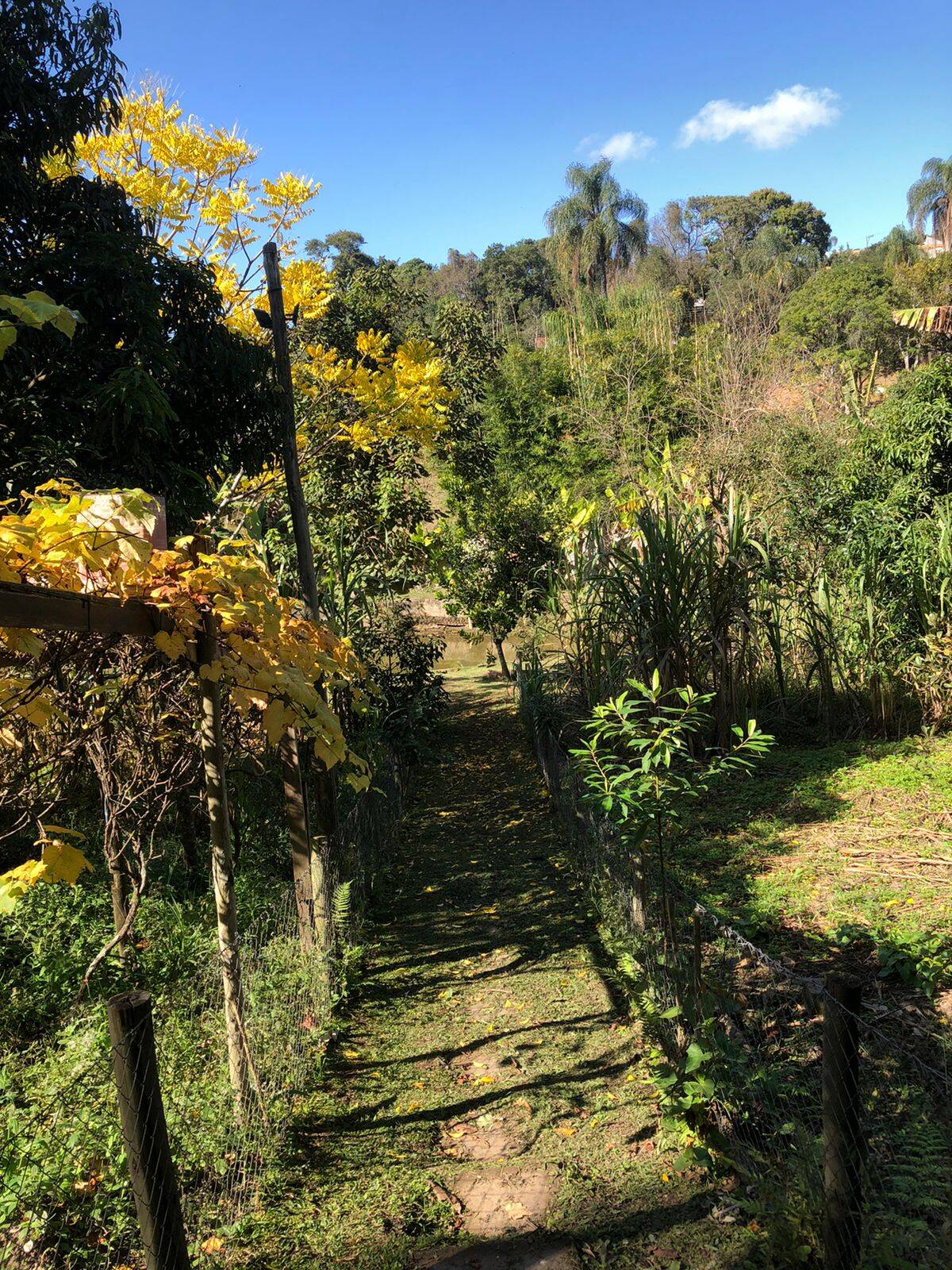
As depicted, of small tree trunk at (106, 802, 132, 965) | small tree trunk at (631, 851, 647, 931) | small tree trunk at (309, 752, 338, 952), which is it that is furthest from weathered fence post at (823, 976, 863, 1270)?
small tree trunk at (106, 802, 132, 965)

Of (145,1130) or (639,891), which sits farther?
(639,891)

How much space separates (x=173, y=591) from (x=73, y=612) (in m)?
0.39

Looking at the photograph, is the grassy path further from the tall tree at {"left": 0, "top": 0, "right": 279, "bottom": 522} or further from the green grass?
the tall tree at {"left": 0, "top": 0, "right": 279, "bottom": 522}

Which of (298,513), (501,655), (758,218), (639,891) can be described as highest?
(758,218)

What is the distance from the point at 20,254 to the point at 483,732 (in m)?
8.14

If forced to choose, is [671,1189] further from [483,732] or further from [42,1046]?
[483,732]

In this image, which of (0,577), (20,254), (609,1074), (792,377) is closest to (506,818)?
(609,1074)

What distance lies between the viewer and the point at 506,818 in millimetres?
7617

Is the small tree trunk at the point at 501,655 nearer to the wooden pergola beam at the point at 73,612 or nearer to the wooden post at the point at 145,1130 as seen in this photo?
the wooden pergola beam at the point at 73,612

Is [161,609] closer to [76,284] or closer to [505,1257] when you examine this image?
[505,1257]

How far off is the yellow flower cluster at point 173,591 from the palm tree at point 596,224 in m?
39.6

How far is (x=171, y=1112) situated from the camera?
3.00 m

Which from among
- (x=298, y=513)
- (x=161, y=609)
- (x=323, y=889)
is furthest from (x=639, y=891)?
(x=298, y=513)

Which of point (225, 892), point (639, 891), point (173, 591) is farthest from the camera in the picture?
point (639, 891)
